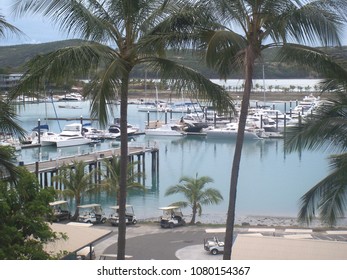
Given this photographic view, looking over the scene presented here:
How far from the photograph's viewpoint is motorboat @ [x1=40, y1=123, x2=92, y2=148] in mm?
67125

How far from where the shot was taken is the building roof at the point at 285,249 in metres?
14.7

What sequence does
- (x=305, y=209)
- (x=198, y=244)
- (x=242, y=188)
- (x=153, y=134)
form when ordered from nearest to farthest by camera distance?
(x=305, y=209)
(x=198, y=244)
(x=242, y=188)
(x=153, y=134)

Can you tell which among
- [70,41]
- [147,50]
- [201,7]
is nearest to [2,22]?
[70,41]

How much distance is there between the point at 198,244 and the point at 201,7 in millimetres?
12757

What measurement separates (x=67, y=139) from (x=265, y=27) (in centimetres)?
5980

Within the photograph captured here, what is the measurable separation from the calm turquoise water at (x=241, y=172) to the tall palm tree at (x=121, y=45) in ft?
44.5

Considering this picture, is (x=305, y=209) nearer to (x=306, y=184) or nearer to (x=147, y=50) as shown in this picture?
(x=147, y=50)

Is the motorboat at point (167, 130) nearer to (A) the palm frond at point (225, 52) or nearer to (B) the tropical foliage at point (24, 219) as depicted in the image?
(A) the palm frond at point (225, 52)

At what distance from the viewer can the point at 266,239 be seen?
637 inches

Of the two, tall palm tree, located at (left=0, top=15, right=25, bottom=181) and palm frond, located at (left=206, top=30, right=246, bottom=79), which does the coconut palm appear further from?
tall palm tree, located at (left=0, top=15, right=25, bottom=181)

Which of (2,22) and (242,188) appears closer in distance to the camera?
(2,22)

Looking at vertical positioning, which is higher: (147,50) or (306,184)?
(147,50)

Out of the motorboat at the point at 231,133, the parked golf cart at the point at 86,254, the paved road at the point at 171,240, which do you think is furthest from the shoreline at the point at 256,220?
the motorboat at the point at 231,133

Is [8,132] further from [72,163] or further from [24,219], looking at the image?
[72,163]
